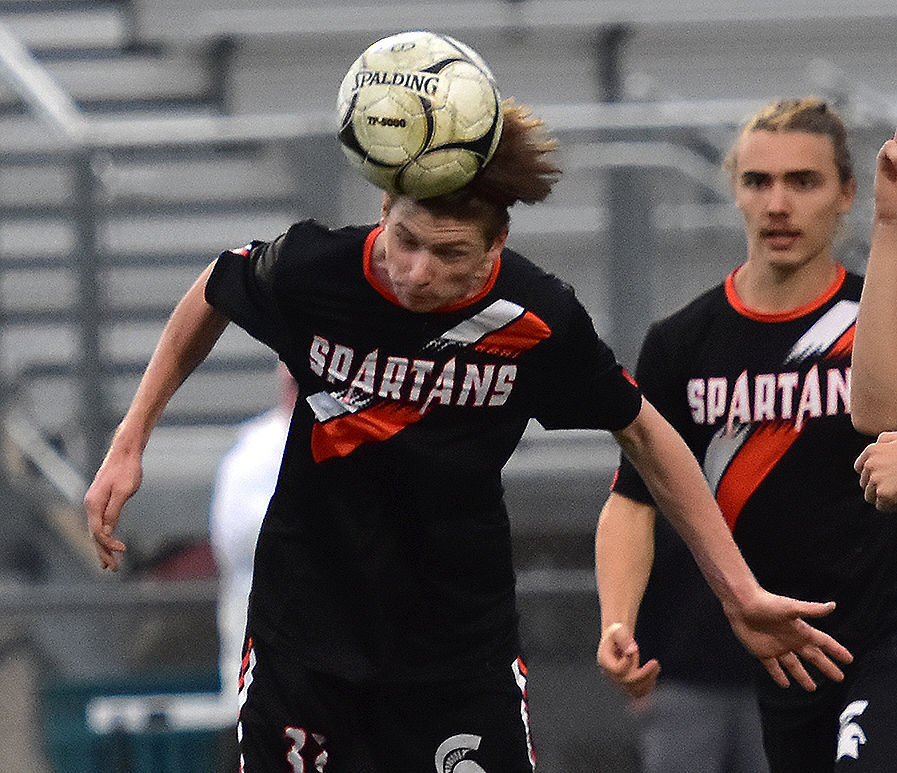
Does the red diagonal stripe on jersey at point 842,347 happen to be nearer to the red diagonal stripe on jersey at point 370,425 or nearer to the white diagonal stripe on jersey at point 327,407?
the red diagonal stripe on jersey at point 370,425

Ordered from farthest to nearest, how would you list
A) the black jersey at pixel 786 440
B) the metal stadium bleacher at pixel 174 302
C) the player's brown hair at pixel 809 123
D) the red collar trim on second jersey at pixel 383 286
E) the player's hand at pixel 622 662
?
the metal stadium bleacher at pixel 174 302 < the player's brown hair at pixel 809 123 < the black jersey at pixel 786 440 < the player's hand at pixel 622 662 < the red collar trim on second jersey at pixel 383 286

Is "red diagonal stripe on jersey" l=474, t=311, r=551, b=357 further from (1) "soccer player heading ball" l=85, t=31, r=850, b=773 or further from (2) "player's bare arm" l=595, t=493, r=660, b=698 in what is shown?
(2) "player's bare arm" l=595, t=493, r=660, b=698

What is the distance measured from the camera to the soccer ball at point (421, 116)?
11.9ft

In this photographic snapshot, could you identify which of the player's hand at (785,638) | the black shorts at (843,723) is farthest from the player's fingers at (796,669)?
the black shorts at (843,723)

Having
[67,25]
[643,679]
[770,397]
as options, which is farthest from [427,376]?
[67,25]

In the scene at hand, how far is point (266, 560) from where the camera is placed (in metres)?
4.08

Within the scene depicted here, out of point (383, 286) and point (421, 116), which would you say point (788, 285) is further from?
point (421, 116)

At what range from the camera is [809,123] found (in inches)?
182

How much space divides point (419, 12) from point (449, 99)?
816 centimetres

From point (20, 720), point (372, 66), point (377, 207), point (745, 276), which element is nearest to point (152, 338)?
point (377, 207)

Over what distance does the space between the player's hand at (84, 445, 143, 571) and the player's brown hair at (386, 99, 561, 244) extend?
33.0 inches

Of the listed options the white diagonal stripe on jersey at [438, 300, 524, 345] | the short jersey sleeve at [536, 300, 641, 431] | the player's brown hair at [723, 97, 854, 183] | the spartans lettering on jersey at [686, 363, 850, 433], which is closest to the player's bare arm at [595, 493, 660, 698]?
the spartans lettering on jersey at [686, 363, 850, 433]

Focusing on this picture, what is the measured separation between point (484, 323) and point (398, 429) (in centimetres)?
29

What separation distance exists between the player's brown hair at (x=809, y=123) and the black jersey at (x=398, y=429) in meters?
0.98
